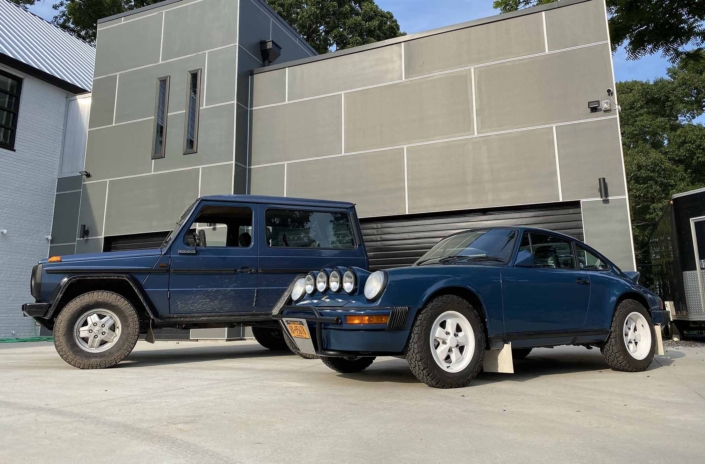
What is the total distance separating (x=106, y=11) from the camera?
2730 centimetres

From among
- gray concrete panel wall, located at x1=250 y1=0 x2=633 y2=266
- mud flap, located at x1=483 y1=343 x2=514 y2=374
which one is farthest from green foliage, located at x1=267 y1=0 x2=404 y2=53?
mud flap, located at x1=483 y1=343 x2=514 y2=374

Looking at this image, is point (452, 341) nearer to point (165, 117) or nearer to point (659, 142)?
point (165, 117)

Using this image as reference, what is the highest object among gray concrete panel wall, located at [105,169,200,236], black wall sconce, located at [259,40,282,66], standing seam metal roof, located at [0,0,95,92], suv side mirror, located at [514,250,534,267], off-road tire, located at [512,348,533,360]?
standing seam metal roof, located at [0,0,95,92]

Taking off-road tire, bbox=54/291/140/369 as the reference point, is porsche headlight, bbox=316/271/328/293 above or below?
above

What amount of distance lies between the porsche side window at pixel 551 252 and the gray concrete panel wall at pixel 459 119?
4148 millimetres

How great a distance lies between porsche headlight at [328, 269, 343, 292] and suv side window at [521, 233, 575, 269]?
1.85 meters

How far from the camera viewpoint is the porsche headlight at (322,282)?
4.46 meters

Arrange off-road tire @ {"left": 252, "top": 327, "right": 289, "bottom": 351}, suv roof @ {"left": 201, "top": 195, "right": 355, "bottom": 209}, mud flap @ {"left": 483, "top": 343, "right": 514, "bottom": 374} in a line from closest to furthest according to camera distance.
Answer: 1. mud flap @ {"left": 483, "top": 343, "right": 514, "bottom": 374}
2. suv roof @ {"left": 201, "top": 195, "right": 355, "bottom": 209}
3. off-road tire @ {"left": 252, "top": 327, "right": 289, "bottom": 351}

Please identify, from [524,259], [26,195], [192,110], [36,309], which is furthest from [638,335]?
[26,195]

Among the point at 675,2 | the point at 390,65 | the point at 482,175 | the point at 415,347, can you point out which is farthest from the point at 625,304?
the point at 390,65

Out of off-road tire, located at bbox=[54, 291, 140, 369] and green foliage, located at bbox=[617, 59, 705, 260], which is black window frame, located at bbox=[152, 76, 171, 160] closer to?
off-road tire, located at bbox=[54, 291, 140, 369]

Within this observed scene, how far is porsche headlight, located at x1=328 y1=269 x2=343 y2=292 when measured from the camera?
4.34 meters

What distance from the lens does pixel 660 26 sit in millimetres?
8883

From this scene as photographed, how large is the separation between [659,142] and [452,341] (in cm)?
2890
